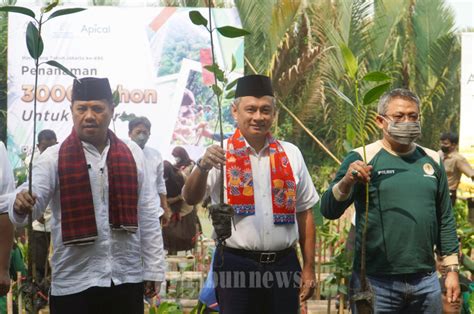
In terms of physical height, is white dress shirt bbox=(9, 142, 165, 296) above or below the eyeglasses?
below

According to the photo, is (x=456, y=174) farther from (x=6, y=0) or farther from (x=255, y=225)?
(x=6, y=0)

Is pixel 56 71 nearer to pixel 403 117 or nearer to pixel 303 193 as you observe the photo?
pixel 303 193

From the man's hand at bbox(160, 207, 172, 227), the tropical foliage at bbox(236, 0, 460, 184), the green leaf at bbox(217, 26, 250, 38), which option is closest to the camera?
the green leaf at bbox(217, 26, 250, 38)

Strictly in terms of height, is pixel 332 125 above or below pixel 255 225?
above

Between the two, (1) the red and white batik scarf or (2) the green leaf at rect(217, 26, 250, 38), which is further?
(1) the red and white batik scarf

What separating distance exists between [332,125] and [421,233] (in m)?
13.6

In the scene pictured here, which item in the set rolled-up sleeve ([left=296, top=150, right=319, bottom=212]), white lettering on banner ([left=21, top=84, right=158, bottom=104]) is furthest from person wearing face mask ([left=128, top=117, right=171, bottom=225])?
rolled-up sleeve ([left=296, top=150, right=319, bottom=212])

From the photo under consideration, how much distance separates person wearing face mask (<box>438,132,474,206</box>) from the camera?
12.1m

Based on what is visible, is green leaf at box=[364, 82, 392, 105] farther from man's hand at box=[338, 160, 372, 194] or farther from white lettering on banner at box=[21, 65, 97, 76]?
white lettering on banner at box=[21, 65, 97, 76]

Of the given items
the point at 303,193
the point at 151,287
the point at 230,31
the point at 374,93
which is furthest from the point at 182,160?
the point at 230,31

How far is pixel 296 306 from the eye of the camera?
14.8 feet

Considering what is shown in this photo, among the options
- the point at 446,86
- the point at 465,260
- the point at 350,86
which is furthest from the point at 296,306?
the point at 446,86

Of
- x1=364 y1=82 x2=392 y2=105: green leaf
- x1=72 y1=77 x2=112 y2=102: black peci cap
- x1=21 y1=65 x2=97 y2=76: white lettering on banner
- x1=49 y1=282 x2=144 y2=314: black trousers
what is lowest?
x1=49 y1=282 x2=144 y2=314: black trousers

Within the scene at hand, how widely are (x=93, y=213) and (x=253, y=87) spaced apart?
107 centimetres
